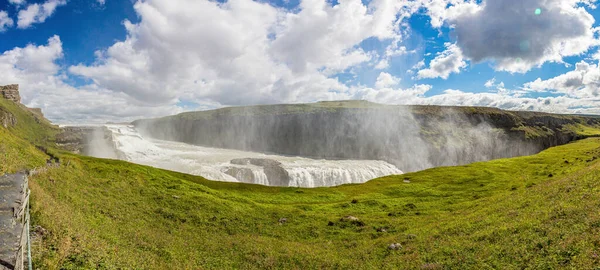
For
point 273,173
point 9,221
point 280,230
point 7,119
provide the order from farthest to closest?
point 7,119 → point 273,173 → point 280,230 → point 9,221

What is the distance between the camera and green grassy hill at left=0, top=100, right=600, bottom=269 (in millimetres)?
15031

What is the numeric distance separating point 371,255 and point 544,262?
11414 millimetres

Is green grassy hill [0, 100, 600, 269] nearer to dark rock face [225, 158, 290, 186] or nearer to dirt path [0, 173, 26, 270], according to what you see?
dirt path [0, 173, 26, 270]

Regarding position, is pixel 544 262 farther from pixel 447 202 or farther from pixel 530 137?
pixel 530 137

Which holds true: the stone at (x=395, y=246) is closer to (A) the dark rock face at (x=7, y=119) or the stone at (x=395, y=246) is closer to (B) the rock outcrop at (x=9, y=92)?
(A) the dark rock face at (x=7, y=119)

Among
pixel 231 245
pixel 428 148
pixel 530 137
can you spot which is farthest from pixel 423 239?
pixel 530 137

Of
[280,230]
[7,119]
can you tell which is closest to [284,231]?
[280,230]

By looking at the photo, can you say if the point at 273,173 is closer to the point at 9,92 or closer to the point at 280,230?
the point at 280,230

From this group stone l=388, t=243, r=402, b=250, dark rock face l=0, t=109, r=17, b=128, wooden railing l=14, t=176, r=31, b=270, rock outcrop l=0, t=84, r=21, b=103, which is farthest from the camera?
rock outcrop l=0, t=84, r=21, b=103

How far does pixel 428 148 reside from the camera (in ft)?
559

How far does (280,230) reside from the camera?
31812 millimetres

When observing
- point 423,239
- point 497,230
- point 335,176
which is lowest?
point 335,176

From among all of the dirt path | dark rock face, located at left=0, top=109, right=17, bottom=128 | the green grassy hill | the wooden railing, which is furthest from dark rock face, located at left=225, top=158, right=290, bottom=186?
dark rock face, located at left=0, top=109, right=17, bottom=128

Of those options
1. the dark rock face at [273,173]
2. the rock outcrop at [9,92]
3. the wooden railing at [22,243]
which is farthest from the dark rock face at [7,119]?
the wooden railing at [22,243]
